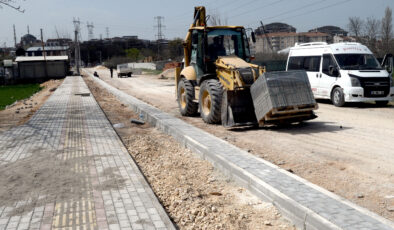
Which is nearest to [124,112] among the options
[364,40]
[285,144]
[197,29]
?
[197,29]

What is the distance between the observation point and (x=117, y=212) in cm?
441

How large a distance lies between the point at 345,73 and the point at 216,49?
5294mm

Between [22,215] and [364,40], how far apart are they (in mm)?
38234

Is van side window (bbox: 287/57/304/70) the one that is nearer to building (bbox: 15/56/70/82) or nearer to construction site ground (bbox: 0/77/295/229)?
construction site ground (bbox: 0/77/295/229)

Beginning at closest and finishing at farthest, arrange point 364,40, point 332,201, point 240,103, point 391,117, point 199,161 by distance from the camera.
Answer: point 332,201, point 199,161, point 240,103, point 391,117, point 364,40

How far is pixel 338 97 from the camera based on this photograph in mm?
13867

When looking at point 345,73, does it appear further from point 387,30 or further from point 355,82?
point 387,30

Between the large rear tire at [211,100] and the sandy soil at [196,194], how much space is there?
6.54ft

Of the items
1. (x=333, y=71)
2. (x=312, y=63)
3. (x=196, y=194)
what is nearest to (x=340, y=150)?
(x=196, y=194)

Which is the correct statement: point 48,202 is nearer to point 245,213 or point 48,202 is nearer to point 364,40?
point 245,213

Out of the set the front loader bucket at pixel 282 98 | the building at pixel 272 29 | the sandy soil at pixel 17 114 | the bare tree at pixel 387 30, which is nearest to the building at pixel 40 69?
the building at pixel 272 29

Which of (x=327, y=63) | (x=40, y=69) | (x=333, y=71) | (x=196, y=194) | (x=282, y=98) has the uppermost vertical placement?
(x=327, y=63)

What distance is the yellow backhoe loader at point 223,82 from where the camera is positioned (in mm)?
9156

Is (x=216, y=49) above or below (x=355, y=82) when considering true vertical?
above
